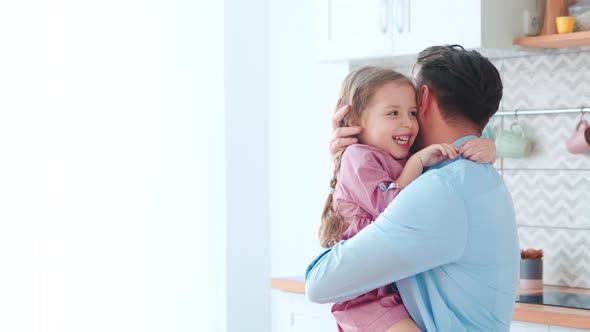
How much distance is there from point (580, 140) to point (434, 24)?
25.7 inches

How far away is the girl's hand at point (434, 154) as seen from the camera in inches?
67.4

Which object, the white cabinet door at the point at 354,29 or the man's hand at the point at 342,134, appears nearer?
the man's hand at the point at 342,134

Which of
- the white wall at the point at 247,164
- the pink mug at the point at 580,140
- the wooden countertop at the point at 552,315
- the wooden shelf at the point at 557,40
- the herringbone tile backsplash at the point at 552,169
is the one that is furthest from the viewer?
the white wall at the point at 247,164

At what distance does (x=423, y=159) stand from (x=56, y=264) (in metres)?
2.11

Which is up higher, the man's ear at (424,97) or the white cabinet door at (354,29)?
the white cabinet door at (354,29)

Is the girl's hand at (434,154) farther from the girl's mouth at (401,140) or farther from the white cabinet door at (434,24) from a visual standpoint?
the white cabinet door at (434,24)

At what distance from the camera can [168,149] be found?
12.7ft

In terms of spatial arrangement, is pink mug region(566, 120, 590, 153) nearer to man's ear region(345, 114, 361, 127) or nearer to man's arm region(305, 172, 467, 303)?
man's ear region(345, 114, 361, 127)

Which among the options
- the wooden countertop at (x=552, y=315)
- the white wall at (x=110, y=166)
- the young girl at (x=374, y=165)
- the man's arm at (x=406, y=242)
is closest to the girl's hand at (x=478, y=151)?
the young girl at (x=374, y=165)

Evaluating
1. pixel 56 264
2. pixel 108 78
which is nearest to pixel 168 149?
pixel 108 78

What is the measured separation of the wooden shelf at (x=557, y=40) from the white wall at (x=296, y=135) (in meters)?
1.13

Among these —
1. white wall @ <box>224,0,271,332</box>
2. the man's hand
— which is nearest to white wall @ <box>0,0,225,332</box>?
white wall @ <box>224,0,271,332</box>

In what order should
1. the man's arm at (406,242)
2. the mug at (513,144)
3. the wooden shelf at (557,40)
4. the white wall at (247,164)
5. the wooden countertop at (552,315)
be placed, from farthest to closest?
the white wall at (247,164) < the mug at (513,144) < the wooden shelf at (557,40) < the wooden countertop at (552,315) < the man's arm at (406,242)

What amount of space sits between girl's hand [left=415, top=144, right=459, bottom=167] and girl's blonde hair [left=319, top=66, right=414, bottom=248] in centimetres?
16
